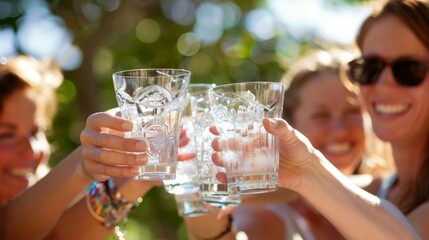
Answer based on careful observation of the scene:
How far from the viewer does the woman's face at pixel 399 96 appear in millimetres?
3254

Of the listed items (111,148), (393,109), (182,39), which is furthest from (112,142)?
(182,39)

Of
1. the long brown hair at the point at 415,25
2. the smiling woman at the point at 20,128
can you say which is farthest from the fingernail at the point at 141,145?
the smiling woman at the point at 20,128

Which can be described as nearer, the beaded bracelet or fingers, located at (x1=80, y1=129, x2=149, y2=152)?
fingers, located at (x1=80, y1=129, x2=149, y2=152)

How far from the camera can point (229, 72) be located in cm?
1359

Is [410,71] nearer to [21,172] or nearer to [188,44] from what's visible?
[21,172]

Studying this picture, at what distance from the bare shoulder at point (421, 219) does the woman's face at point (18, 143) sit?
5.81 ft

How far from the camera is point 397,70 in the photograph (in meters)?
3.25

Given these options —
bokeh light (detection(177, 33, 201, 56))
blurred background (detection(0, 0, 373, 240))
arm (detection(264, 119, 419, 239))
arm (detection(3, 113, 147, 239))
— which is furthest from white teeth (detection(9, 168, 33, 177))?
bokeh light (detection(177, 33, 201, 56))

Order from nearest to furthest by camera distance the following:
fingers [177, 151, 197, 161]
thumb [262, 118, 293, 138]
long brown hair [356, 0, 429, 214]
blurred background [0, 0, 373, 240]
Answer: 1. thumb [262, 118, 293, 138]
2. fingers [177, 151, 197, 161]
3. long brown hair [356, 0, 429, 214]
4. blurred background [0, 0, 373, 240]

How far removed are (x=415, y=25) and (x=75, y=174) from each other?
147 cm

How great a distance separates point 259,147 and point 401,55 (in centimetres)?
128

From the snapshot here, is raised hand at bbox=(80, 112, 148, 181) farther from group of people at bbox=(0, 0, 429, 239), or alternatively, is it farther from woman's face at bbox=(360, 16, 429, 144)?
woman's face at bbox=(360, 16, 429, 144)

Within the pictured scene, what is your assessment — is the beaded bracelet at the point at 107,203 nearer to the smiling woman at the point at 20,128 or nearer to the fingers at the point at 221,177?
the fingers at the point at 221,177

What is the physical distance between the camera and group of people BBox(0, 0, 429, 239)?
2.29 metres
